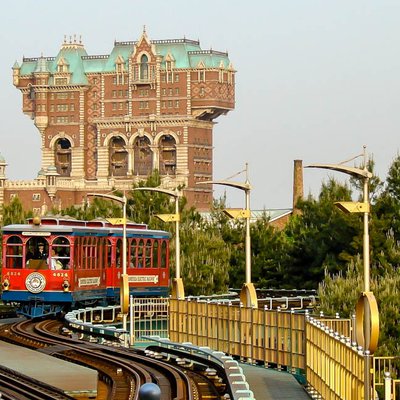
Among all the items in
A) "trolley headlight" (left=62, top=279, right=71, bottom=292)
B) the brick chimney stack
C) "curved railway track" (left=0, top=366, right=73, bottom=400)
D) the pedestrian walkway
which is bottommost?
the pedestrian walkway

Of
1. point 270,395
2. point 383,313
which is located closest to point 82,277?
point 383,313

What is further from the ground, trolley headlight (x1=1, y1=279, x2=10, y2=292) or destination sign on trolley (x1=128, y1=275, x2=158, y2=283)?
destination sign on trolley (x1=128, y1=275, x2=158, y2=283)

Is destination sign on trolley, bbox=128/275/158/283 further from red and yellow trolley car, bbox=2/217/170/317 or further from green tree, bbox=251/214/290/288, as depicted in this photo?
green tree, bbox=251/214/290/288

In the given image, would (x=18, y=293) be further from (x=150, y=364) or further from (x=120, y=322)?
(x=150, y=364)

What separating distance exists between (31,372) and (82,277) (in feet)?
59.0

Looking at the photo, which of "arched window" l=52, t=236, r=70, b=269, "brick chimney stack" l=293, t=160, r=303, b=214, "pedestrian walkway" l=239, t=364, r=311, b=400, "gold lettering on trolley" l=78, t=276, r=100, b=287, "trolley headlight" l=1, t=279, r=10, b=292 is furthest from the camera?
"brick chimney stack" l=293, t=160, r=303, b=214

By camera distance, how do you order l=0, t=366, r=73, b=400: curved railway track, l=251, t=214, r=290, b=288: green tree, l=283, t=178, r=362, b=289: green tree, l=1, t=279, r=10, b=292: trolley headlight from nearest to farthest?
l=0, t=366, r=73, b=400: curved railway track
l=1, t=279, r=10, b=292: trolley headlight
l=283, t=178, r=362, b=289: green tree
l=251, t=214, r=290, b=288: green tree

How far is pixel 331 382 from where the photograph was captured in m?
28.2

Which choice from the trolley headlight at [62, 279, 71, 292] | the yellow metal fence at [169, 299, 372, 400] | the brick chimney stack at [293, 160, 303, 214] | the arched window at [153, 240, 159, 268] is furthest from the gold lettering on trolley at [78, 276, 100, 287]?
the brick chimney stack at [293, 160, 303, 214]

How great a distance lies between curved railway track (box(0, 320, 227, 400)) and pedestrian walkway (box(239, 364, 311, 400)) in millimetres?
729

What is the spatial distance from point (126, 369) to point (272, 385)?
3570 millimetres

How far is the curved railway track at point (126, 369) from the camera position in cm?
3042

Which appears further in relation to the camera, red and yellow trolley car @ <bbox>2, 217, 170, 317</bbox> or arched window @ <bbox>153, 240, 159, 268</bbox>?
arched window @ <bbox>153, 240, 159, 268</bbox>

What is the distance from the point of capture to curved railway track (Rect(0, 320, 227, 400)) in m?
30.4
